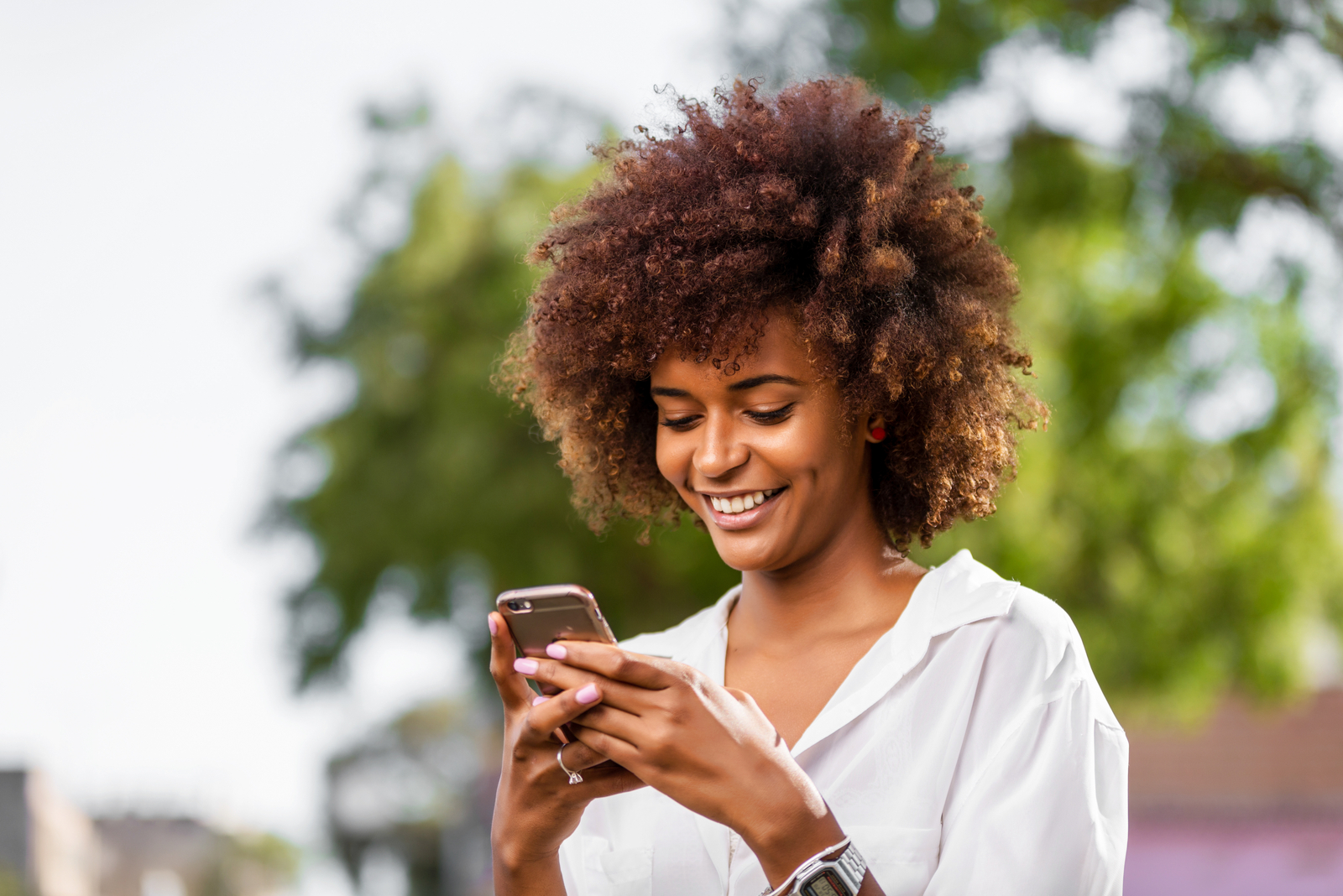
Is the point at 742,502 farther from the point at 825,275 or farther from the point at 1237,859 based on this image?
the point at 1237,859

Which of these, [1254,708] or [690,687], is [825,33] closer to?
[1254,708]

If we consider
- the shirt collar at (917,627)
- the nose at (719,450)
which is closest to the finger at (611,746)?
the shirt collar at (917,627)

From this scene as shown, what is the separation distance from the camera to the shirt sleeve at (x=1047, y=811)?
192cm

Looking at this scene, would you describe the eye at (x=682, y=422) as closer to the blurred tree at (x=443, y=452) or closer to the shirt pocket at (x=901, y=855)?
the shirt pocket at (x=901, y=855)

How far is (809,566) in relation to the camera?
242cm

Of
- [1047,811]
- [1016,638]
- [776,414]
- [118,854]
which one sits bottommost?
[118,854]

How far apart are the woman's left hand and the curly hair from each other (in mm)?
624

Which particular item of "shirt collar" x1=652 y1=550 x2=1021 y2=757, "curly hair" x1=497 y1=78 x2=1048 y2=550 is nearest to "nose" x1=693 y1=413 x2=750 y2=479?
"curly hair" x1=497 y1=78 x2=1048 y2=550

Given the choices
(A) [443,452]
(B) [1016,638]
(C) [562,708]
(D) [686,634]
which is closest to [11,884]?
(A) [443,452]

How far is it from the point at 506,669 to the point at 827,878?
2.01 ft

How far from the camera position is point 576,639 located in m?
2.02

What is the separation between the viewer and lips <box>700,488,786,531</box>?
2260 mm

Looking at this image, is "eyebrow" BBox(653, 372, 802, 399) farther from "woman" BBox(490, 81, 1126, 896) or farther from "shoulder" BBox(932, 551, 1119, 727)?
"shoulder" BBox(932, 551, 1119, 727)

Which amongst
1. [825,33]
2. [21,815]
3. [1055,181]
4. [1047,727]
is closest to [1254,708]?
[1055,181]
